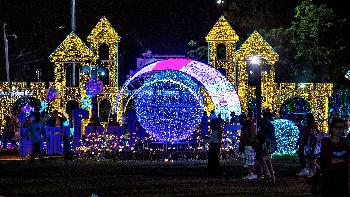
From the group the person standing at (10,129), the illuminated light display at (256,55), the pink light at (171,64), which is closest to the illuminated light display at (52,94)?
the person standing at (10,129)

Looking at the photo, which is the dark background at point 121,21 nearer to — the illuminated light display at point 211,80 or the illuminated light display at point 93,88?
the illuminated light display at point 211,80

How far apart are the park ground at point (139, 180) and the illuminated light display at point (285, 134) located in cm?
155

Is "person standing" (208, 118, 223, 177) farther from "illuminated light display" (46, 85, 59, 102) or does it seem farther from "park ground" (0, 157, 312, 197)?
"illuminated light display" (46, 85, 59, 102)

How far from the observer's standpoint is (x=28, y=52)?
51.8 m

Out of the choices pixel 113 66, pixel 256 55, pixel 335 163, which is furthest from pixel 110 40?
pixel 335 163

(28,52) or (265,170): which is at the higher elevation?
(28,52)

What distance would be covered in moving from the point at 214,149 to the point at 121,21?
34421 mm

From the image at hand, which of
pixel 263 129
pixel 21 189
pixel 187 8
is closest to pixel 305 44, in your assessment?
pixel 187 8

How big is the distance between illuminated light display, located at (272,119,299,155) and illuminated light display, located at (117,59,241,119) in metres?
3.07

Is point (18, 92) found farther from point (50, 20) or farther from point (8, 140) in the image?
point (50, 20)

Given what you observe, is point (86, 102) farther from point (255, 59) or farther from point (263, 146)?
point (263, 146)

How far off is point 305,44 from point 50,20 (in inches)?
Result: 658

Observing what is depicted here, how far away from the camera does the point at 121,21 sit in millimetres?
54844

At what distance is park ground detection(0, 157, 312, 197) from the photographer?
1686 cm
